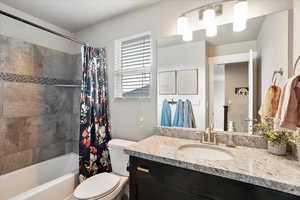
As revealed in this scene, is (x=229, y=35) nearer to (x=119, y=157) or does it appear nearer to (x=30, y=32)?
(x=119, y=157)

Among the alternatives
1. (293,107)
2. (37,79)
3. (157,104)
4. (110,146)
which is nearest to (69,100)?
(37,79)

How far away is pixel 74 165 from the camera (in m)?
2.32

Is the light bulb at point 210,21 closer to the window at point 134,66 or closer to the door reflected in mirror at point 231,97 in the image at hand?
the door reflected in mirror at point 231,97

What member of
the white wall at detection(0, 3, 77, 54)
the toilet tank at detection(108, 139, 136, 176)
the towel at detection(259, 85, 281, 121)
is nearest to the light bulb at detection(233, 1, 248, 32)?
the towel at detection(259, 85, 281, 121)

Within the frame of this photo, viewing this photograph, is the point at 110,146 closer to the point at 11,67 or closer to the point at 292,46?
the point at 11,67

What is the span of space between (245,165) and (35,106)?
2.36 meters

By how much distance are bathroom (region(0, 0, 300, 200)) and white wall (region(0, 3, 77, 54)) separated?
12 millimetres

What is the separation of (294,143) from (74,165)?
256 cm

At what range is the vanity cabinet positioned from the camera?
81cm

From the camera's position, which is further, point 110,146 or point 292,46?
point 110,146

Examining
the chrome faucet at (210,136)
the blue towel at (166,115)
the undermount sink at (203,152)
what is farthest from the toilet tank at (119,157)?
the chrome faucet at (210,136)

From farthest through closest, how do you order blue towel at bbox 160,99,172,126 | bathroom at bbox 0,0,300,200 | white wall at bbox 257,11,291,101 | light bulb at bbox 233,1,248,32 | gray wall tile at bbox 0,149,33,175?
gray wall tile at bbox 0,149,33,175 < blue towel at bbox 160,99,172,126 < light bulb at bbox 233,1,248,32 < white wall at bbox 257,11,291,101 < bathroom at bbox 0,0,300,200

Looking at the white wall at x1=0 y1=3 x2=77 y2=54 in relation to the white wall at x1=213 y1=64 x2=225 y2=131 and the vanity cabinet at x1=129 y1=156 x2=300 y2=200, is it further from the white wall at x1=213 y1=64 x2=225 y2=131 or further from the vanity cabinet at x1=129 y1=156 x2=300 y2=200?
the white wall at x1=213 y1=64 x2=225 y2=131

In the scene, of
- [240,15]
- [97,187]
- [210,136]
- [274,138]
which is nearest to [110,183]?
[97,187]
